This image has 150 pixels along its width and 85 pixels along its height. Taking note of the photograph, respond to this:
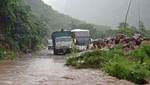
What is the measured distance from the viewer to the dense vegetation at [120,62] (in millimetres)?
13383

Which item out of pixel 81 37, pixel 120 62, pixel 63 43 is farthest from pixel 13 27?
pixel 120 62

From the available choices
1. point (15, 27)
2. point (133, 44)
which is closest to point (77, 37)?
point (15, 27)

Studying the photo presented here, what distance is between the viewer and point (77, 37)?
42438mm

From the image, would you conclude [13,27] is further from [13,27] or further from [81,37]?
[81,37]

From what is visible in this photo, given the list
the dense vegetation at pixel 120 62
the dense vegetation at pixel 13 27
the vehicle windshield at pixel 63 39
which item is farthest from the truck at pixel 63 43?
the dense vegetation at pixel 120 62

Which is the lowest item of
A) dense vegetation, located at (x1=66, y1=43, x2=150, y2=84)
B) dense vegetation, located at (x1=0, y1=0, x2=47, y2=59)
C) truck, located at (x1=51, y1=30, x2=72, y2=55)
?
dense vegetation, located at (x1=66, y1=43, x2=150, y2=84)

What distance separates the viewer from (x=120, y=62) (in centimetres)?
1553

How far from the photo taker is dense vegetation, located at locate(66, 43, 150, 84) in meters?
13.4

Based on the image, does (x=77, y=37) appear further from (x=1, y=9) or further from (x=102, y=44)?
(x=102, y=44)

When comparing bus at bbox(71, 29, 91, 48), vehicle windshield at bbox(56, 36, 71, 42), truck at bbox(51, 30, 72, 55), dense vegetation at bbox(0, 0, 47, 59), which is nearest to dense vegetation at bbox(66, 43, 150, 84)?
truck at bbox(51, 30, 72, 55)

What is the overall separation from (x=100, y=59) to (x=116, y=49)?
249cm

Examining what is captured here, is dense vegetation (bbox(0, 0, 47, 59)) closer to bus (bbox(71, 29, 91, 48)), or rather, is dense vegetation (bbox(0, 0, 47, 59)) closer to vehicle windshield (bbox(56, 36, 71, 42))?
vehicle windshield (bbox(56, 36, 71, 42))

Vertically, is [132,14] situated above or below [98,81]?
above

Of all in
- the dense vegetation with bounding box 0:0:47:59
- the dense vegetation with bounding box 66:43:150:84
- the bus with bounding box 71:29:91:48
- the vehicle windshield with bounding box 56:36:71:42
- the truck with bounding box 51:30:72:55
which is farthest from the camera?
the bus with bounding box 71:29:91:48
